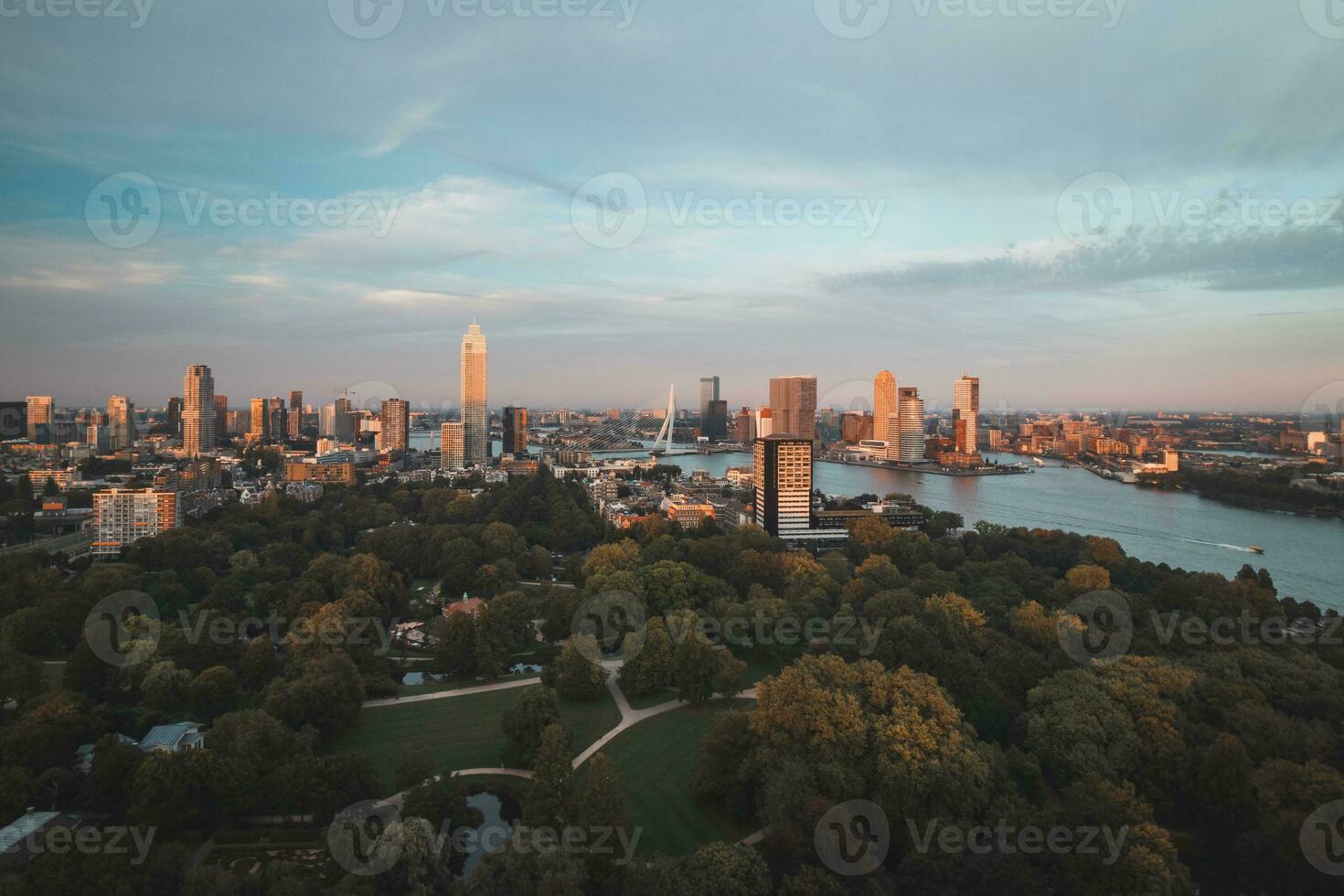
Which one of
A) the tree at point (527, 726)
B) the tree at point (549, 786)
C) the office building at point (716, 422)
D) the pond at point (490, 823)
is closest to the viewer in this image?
the tree at point (549, 786)

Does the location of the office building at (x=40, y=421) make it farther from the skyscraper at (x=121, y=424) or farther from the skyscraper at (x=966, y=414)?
the skyscraper at (x=966, y=414)

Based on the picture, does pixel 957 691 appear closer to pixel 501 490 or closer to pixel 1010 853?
pixel 1010 853

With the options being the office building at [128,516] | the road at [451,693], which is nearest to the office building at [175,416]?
the office building at [128,516]

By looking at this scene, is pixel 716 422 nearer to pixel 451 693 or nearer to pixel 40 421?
pixel 40 421

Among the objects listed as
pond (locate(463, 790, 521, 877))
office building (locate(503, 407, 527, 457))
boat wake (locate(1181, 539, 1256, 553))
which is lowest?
pond (locate(463, 790, 521, 877))

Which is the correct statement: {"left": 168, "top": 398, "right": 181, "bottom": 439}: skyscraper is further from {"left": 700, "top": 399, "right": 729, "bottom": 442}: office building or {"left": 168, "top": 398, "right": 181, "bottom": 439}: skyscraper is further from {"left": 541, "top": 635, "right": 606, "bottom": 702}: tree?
{"left": 541, "top": 635, "right": 606, "bottom": 702}: tree

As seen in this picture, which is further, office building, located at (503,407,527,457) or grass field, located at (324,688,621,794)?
office building, located at (503,407,527,457)

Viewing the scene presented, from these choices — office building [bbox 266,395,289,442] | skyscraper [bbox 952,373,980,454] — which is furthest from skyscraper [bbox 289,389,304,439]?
skyscraper [bbox 952,373,980,454]
